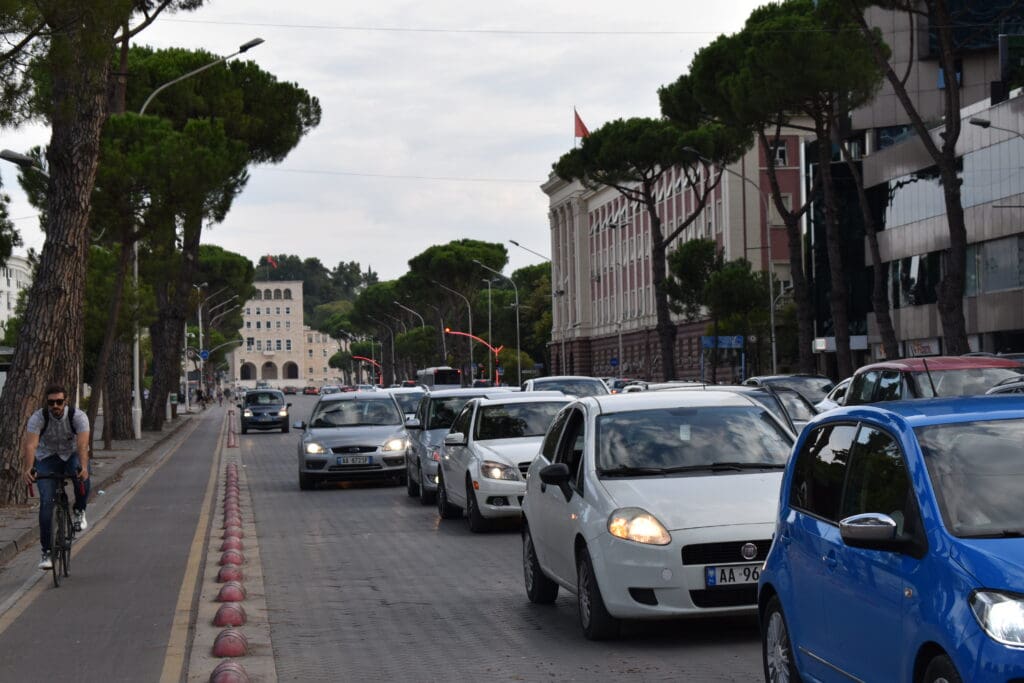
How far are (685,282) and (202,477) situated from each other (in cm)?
4403

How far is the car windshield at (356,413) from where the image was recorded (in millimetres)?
26156

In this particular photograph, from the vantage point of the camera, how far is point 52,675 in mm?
8734

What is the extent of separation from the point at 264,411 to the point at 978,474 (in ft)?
168

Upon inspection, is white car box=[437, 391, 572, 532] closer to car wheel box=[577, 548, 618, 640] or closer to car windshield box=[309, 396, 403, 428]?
car windshield box=[309, 396, 403, 428]

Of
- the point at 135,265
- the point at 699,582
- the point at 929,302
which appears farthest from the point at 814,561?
the point at 929,302

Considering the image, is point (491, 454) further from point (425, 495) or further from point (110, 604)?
point (110, 604)

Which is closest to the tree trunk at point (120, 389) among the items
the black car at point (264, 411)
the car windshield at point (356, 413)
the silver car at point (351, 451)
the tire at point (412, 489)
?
the black car at point (264, 411)

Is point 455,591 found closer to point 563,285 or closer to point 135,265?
point 135,265

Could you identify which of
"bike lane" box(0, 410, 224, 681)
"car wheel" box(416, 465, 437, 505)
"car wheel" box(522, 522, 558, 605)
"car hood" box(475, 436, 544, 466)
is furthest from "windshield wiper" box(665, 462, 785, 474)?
"car wheel" box(416, 465, 437, 505)

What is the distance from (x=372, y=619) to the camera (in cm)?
1070

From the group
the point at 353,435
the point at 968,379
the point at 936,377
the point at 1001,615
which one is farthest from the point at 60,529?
the point at 353,435

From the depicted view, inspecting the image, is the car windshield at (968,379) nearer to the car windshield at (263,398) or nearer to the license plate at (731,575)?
the license plate at (731,575)

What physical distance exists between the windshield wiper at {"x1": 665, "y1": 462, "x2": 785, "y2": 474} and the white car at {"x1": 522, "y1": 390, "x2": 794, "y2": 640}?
0.01m

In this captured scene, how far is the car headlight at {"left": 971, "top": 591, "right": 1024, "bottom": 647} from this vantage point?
4801 mm
